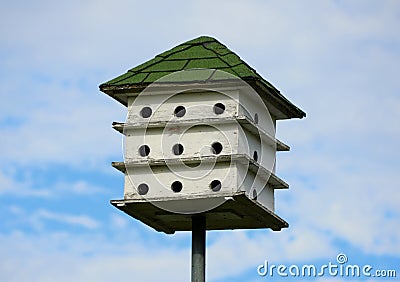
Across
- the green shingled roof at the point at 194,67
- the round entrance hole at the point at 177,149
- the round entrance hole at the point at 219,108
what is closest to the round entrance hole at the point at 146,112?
the green shingled roof at the point at 194,67

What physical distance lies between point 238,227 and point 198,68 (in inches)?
74.5

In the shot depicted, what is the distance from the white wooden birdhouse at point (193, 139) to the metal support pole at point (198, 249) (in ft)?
0.38

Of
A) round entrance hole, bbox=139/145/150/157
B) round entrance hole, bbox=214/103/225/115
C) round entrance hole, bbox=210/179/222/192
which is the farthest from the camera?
round entrance hole, bbox=139/145/150/157

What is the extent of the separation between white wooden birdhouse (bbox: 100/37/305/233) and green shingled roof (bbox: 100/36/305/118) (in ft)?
0.04

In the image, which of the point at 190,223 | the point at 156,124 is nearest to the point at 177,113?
the point at 156,124

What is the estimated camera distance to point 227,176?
17188 mm

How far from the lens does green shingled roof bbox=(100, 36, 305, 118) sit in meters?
17.5

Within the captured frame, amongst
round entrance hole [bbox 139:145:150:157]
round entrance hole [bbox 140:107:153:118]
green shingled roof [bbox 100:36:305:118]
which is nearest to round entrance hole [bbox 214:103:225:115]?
green shingled roof [bbox 100:36:305:118]

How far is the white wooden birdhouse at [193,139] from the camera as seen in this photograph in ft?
56.7

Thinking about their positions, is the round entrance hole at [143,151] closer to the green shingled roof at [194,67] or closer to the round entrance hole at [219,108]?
the green shingled roof at [194,67]

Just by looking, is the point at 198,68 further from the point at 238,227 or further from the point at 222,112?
the point at 238,227

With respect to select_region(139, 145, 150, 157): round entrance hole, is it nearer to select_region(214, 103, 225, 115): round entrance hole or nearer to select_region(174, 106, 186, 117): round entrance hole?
select_region(174, 106, 186, 117): round entrance hole

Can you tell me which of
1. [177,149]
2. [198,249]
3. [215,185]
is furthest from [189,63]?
[198,249]

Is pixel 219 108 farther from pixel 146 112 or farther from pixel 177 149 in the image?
pixel 146 112
